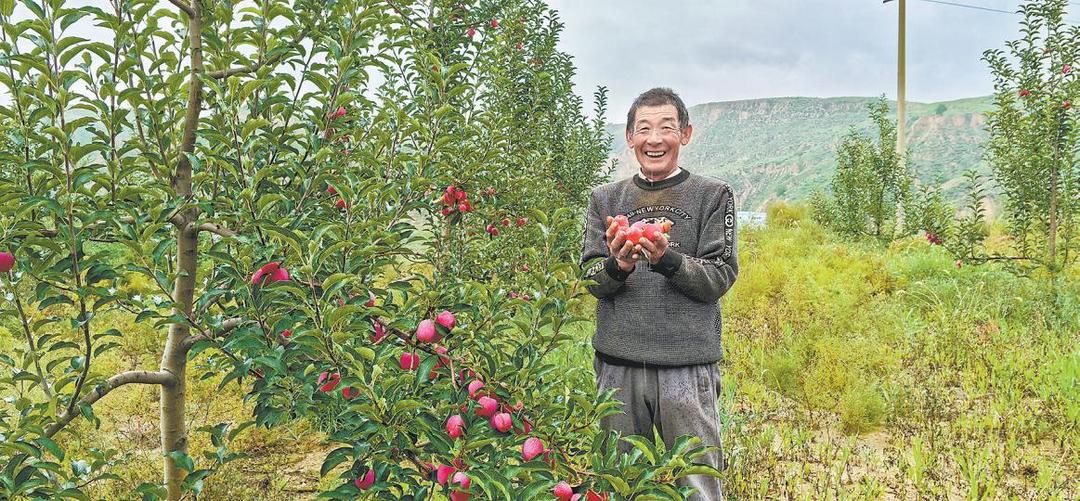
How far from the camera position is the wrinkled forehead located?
1.97m

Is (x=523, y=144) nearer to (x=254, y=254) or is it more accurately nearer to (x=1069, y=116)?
(x=254, y=254)

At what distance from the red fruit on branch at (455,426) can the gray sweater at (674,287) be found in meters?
0.70

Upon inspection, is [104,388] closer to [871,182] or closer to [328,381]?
[328,381]

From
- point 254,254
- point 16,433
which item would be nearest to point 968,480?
point 254,254

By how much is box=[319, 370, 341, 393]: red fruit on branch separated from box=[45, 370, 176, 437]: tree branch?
0.53 meters

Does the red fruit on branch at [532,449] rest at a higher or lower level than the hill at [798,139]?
lower

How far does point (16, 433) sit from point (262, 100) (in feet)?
3.01

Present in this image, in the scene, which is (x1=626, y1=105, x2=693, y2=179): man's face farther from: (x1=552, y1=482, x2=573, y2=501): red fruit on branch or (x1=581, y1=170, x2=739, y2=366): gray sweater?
(x1=552, y1=482, x2=573, y2=501): red fruit on branch

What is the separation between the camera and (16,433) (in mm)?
1286

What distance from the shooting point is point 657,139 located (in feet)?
6.48

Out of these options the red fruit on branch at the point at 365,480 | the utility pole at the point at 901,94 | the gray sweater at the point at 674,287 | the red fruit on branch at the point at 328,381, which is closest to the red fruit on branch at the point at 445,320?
the red fruit on branch at the point at 328,381

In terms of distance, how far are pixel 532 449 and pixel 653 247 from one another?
2.18 ft

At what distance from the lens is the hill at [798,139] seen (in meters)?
45.5

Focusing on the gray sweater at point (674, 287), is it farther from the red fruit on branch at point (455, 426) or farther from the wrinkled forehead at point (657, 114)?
the red fruit on branch at point (455, 426)
